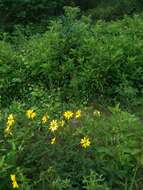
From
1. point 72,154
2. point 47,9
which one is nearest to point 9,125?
point 72,154

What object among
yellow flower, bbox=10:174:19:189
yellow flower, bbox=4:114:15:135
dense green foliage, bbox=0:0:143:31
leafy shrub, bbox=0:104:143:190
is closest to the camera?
yellow flower, bbox=10:174:19:189

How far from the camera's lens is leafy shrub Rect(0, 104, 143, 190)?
4.21 metres

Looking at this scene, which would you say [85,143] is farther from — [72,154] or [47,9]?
[47,9]

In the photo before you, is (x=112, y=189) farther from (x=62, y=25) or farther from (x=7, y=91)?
(x=62, y=25)

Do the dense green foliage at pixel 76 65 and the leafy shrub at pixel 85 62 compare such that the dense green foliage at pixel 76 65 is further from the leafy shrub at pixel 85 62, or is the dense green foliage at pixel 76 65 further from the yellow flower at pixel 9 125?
the yellow flower at pixel 9 125

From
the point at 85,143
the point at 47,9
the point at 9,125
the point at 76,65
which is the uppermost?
the point at 47,9

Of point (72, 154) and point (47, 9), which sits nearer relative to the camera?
point (72, 154)

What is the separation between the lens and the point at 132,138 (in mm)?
4656

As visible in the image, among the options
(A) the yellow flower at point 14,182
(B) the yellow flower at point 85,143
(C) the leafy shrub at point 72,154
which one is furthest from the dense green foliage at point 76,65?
(A) the yellow flower at point 14,182

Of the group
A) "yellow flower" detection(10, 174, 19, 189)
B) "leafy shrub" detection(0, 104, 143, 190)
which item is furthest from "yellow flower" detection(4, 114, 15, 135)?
"yellow flower" detection(10, 174, 19, 189)

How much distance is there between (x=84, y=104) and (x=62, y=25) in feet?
5.02

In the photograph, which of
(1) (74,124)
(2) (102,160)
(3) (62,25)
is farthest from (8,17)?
(2) (102,160)

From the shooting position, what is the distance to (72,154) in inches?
173

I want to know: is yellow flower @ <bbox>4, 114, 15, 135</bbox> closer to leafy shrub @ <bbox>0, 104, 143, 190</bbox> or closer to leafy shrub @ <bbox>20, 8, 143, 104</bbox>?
leafy shrub @ <bbox>0, 104, 143, 190</bbox>
